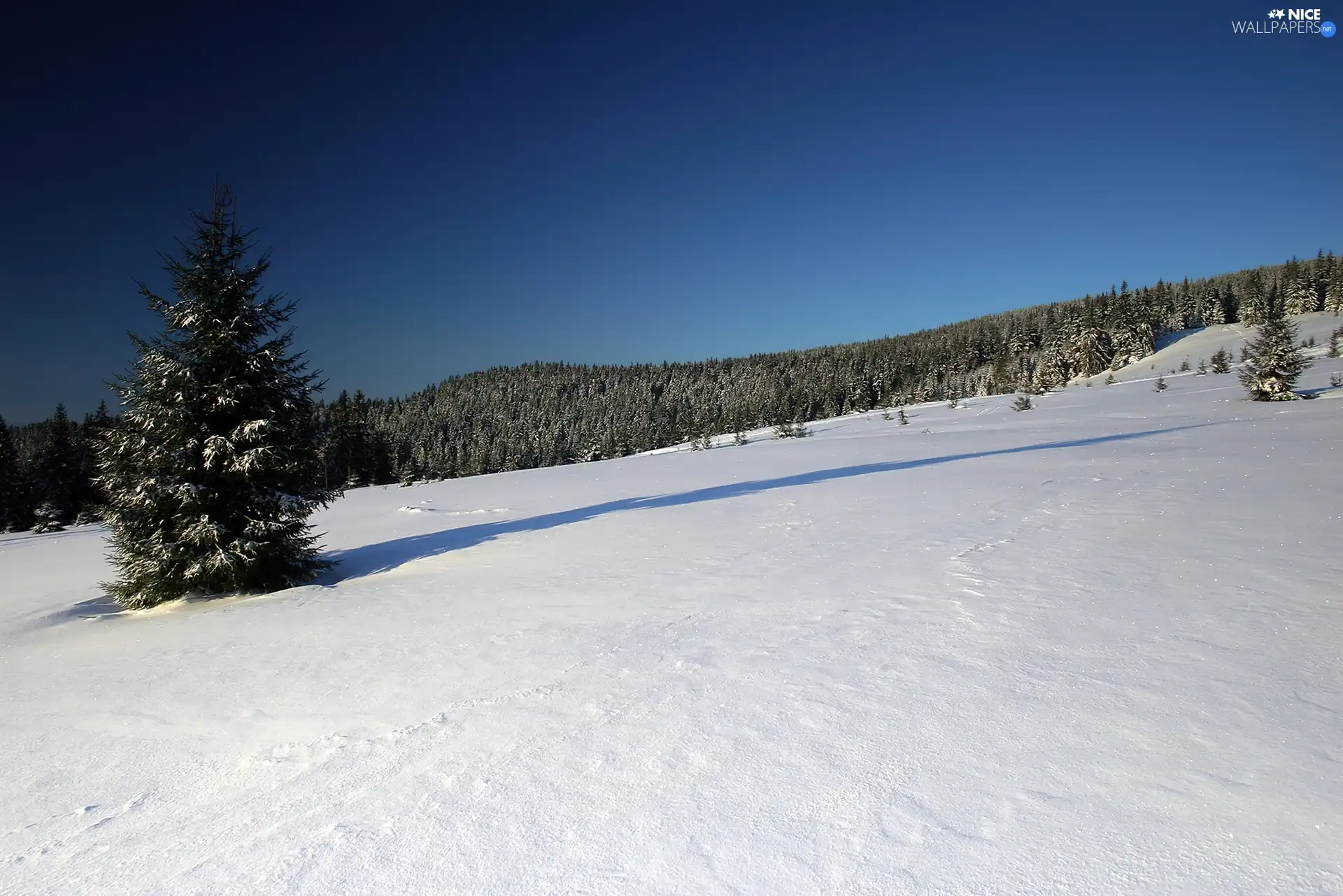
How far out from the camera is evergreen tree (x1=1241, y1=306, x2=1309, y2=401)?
28562 millimetres

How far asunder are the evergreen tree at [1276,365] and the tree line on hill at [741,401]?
63.6 ft

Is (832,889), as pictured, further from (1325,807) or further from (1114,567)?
(1114,567)

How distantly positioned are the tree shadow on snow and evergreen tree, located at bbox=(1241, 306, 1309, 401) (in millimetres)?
11372

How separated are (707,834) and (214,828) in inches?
110

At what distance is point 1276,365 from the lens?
28781mm

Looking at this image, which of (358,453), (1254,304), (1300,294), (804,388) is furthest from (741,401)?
(1300,294)

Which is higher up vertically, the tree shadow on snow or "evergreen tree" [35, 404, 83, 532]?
"evergreen tree" [35, 404, 83, 532]

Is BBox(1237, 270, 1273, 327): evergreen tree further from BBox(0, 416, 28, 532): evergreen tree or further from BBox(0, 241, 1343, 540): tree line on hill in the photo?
BBox(0, 416, 28, 532): evergreen tree

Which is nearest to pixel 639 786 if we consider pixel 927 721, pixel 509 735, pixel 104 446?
pixel 509 735

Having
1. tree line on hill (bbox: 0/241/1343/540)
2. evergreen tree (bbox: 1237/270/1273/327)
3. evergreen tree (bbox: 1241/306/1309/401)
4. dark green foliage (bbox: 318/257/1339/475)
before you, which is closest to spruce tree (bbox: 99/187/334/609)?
tree line on hill (bbox: 0/241/1343/540)

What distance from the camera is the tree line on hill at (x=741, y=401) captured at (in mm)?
46719

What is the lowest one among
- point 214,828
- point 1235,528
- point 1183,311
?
point 1235,528

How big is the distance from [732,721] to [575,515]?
449 inches

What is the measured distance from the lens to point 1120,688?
13.7 ft
